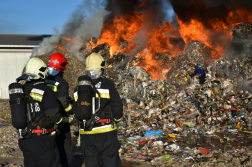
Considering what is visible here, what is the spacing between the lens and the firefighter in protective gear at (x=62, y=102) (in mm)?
3828

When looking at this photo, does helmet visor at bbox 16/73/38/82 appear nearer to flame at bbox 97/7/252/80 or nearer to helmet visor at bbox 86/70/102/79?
helmet visor at bbox 86/70/102/79

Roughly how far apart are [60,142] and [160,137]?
3987 millimetres

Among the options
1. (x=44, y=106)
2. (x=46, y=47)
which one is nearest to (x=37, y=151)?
(x=44, y=106)

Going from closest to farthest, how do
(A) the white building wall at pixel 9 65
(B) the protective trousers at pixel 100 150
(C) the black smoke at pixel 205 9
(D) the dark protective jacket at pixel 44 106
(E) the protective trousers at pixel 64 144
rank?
(D) the dark protective jacket at pixel 44 106 < (B) the protective trousers at pixel 100 150 < (E) the protective trousers at pixel 64 144 < (C) the black smoke at pixel 205 9 < (A) the white building wall at pixel 9 65

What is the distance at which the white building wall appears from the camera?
18875mm

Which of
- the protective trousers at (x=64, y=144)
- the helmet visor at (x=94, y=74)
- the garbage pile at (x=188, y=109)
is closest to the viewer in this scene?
the helmet visor at (x=94, y=74)

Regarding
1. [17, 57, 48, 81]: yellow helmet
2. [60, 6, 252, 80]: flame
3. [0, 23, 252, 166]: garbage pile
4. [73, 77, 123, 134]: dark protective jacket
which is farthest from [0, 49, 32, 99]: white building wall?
[73, 77, 123, 134]: dark protective jacket

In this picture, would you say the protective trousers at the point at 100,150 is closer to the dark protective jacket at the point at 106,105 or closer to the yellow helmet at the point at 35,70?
the dark protective jacket at the point at 106,105

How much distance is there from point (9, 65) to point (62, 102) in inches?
684

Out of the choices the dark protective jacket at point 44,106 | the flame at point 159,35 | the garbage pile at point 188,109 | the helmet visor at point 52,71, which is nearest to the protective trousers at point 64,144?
the helmet visor at point 52,71

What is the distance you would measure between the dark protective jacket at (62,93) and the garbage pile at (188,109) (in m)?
2.34

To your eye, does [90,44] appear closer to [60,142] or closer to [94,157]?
[60,142]

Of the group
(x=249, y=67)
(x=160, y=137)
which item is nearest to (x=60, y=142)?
(x=160, y=137)

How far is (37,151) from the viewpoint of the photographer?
2797 millimetres
